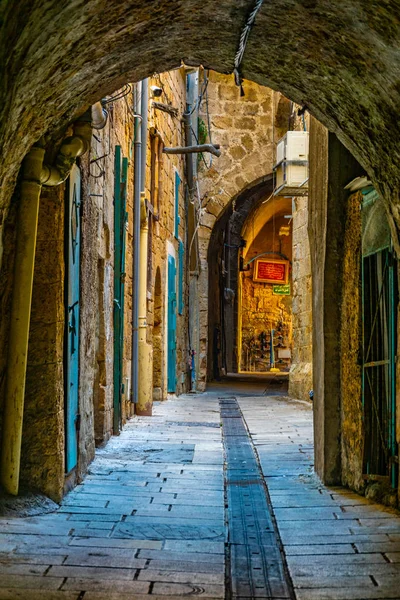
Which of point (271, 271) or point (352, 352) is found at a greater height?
point (271, 271)

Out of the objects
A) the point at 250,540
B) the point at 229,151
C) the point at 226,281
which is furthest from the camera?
the point at 226,281

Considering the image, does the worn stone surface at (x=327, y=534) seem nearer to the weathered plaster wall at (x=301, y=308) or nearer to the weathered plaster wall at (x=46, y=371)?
the weathered plaster wall at (x=46, y=371)

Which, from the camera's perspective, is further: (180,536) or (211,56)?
(211,56)

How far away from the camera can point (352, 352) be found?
5129mm

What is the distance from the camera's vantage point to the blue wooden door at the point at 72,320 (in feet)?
15.7

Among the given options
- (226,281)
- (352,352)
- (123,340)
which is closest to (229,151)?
(226,281)

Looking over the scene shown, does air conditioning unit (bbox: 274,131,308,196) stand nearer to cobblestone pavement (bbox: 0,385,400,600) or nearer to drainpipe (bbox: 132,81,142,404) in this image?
drainpipe (bbox: 132,81,142,404)

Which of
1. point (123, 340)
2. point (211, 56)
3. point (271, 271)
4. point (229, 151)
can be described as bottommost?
point (123, 340)

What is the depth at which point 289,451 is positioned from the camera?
22.0ft

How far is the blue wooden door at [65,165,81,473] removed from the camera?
4.78m

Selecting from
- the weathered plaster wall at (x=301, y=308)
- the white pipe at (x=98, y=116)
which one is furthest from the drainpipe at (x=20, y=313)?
the weathered plaster wall at (x=301, y=308)

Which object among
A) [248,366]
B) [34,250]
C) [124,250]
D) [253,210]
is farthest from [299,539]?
[248,366]

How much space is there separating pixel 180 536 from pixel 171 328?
9191 mm

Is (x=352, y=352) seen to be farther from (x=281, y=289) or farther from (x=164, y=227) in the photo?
(x=281, y=289)
